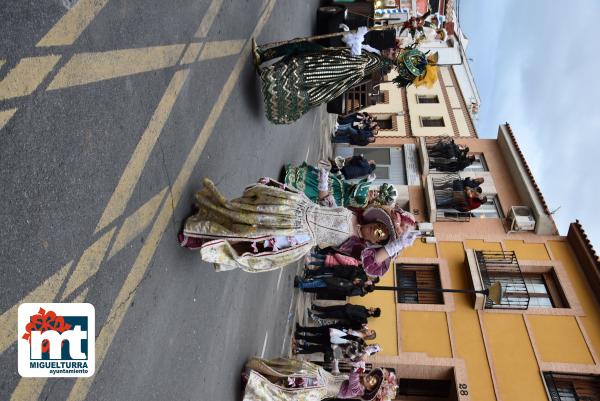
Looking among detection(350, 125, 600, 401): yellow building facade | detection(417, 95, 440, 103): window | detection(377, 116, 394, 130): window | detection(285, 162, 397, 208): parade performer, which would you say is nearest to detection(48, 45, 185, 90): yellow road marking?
detection(285, 162, 397, 208): parade performer

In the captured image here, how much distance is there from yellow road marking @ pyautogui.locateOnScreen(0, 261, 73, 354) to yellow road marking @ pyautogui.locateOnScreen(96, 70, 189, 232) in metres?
0.51

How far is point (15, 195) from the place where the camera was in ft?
9.25

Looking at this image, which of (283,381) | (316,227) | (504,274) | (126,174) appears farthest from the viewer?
(504,274)

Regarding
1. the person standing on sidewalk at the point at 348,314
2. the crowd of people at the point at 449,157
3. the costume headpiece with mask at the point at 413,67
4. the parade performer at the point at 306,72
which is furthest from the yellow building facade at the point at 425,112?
the parade performer at the point at 306,72

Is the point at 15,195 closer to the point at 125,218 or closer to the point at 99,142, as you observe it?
the point at 99,142

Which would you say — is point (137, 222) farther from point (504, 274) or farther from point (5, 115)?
point (504, 274)

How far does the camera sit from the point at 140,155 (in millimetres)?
4199

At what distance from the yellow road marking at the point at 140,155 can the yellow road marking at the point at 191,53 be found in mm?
134

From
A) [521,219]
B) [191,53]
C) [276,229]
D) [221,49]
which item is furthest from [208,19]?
[521,219]

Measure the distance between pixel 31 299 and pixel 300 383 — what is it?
16.0ft

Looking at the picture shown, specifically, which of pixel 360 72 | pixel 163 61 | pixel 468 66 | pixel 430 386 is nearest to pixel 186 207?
pixel 163 61

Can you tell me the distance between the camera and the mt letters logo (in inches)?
115

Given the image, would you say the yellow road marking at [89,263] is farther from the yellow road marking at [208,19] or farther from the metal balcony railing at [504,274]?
the metal balcony railing at [504,274]

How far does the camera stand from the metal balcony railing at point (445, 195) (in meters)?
15.3
